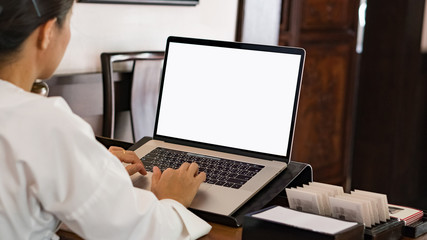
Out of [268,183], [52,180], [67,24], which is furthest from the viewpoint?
[268,183]

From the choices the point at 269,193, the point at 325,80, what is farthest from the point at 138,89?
the point at 325,80

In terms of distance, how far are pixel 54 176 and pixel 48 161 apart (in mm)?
24

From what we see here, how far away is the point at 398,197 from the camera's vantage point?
13.9ft

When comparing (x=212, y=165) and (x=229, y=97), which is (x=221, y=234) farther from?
(x=229, y=97)

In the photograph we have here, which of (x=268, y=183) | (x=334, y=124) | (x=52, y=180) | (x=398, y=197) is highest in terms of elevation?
(x=52, y=180)

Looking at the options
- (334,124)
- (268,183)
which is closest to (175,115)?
(268,183)

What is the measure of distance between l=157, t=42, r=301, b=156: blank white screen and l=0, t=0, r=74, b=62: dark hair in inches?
22.2

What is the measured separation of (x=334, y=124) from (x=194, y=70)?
8.54 feet

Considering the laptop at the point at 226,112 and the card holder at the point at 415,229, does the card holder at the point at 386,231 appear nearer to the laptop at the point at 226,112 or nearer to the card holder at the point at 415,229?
the card holder at the point at 415,229

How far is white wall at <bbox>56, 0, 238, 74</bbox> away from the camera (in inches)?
83.8

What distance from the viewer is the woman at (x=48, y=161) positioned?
1.02m

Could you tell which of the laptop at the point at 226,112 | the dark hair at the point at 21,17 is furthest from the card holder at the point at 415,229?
the dark hair at the point at 21,17

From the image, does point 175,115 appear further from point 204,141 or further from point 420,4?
point 420,4

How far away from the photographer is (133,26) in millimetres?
2340
